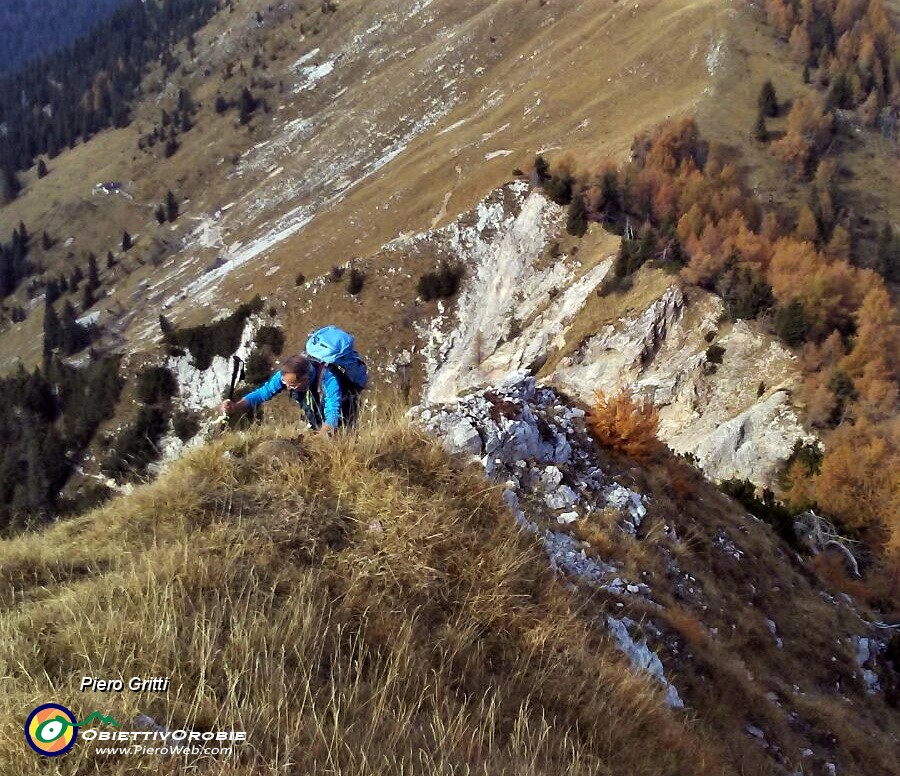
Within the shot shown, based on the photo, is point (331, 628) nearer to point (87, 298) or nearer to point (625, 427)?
point (625, 427)

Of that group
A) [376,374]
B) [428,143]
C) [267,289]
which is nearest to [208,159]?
[428,143]

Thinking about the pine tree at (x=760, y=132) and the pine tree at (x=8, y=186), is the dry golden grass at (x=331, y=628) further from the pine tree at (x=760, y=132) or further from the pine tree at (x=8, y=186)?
the pine tree at (x=8, y=186)

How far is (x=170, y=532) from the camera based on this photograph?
15.0ft

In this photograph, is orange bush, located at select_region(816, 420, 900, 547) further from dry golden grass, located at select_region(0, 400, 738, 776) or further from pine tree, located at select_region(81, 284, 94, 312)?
pine tree, located at select_region(81, 284, 94, 312)

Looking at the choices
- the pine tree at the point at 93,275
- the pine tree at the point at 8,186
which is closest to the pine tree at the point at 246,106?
the pine tree at the point at 93,275

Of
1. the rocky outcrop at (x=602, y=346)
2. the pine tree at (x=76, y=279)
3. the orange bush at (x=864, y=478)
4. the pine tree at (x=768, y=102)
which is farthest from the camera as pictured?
the pine tree at (x=76, y=279)

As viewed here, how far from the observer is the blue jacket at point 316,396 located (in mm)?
6211

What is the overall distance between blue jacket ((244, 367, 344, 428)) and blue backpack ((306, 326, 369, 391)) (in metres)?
0.12

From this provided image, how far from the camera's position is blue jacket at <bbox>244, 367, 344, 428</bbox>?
20.4 feet

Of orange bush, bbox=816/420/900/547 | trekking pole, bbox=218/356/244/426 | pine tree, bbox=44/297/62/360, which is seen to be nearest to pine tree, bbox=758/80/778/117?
orange bush, bbox=816/420/900/547

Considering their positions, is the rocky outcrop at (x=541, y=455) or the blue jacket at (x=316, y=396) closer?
the blue jacket at (x=316, y=396)

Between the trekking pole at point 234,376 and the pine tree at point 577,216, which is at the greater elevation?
the trekking pole at point 234,376

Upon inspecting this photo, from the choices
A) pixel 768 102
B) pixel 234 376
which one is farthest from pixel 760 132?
pixel 234 376

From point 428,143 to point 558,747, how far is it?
78341 millimetres
